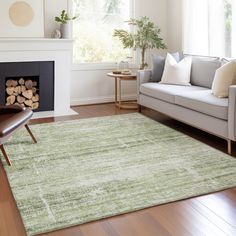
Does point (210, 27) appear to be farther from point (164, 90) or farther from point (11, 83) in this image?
point (11, 83)

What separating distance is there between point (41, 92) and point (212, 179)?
9.26 feet

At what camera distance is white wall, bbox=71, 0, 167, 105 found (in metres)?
5.25

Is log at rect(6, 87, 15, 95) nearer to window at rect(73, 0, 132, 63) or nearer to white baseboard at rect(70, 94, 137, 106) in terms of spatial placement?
white baseboard at rect(70, 94, 137, 106)

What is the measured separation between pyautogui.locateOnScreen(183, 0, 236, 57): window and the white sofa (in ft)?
1.49

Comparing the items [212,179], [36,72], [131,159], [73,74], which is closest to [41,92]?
[36,72]

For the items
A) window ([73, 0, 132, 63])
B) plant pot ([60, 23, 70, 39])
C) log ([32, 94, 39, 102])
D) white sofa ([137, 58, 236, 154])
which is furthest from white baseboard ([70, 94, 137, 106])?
plant pot ([60, 23, 70, 39])

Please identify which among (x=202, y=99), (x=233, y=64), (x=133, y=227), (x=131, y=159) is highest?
(x=233, y=64)

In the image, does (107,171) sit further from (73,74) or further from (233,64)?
(73,74)

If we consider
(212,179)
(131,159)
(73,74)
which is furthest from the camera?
(73,74)

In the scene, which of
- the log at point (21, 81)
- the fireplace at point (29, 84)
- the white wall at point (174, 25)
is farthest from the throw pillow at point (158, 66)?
the log at point (21, 81)

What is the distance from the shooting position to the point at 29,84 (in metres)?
4.58

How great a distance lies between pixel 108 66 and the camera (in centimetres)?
538

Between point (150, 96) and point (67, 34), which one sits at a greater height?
point (67, 34)

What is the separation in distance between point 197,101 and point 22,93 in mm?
2400
